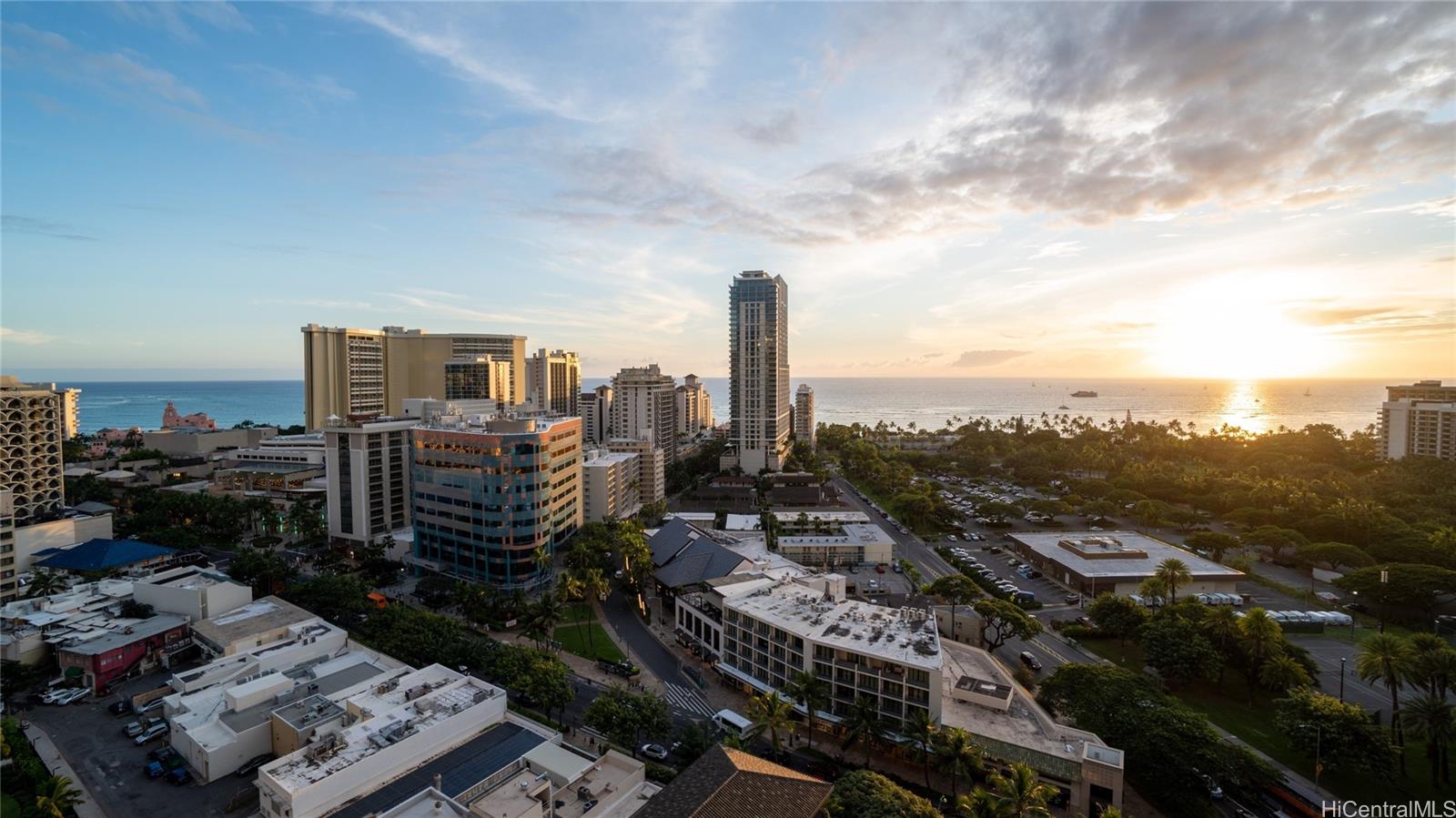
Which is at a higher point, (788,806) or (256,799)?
(788,806)

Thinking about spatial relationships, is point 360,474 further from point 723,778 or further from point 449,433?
point 723,778

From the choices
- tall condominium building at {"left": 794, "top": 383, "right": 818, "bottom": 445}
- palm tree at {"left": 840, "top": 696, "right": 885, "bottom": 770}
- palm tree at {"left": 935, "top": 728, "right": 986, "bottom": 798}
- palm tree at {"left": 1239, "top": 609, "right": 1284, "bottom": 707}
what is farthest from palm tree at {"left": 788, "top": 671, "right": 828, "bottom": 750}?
tall condominium building at {"left": 794, "top": 383, "right": 818, "bottom": 445}

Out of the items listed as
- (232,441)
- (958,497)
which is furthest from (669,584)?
(232,441)

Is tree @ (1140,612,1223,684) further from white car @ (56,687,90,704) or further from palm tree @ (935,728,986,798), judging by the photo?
white car @ (56,687,90,704)

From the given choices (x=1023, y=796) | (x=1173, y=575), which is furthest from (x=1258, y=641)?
(x=1023, y=796)

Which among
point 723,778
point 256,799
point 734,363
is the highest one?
point 734,363

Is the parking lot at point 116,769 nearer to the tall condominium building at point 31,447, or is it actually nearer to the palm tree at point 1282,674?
the tall condominium building at point 31,447
